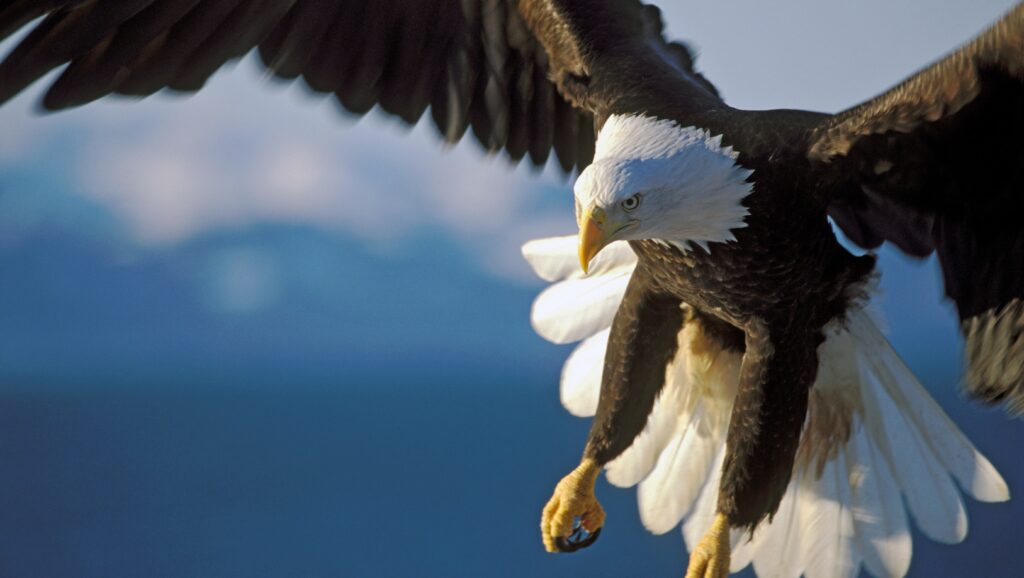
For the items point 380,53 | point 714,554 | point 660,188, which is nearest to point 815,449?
point 714,554

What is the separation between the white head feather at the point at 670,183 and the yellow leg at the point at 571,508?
552 millimetres

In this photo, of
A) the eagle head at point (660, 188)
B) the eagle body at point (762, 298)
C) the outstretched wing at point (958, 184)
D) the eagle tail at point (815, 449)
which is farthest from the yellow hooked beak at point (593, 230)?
the eagle tail at point (815, 449)

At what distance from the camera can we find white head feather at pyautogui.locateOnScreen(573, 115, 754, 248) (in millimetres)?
1850

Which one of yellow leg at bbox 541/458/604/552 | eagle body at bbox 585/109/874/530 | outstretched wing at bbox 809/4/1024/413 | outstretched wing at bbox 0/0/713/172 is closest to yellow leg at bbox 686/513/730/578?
eagle body at bbox 585/109/874/530

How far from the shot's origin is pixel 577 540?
7.72 ft

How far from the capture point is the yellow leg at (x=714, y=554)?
2105 mm

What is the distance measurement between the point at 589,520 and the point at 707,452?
32 cm

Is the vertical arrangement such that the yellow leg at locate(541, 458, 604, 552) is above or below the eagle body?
below

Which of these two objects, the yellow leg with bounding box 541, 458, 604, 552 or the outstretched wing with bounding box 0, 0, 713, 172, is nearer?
the outstretched wing with bounding box 0, 0, 713, 172

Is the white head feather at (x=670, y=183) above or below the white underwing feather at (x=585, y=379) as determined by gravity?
above

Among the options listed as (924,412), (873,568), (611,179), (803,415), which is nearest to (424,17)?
(611,179)

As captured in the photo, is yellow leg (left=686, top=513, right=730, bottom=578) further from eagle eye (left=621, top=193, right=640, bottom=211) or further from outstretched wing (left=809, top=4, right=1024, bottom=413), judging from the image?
eagle eye (left=621, top=193, right=640, bottom=211)

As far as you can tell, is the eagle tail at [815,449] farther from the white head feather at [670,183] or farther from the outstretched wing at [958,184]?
the white head feather at [670,183]

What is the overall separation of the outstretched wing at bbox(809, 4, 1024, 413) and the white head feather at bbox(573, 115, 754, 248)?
15cm
